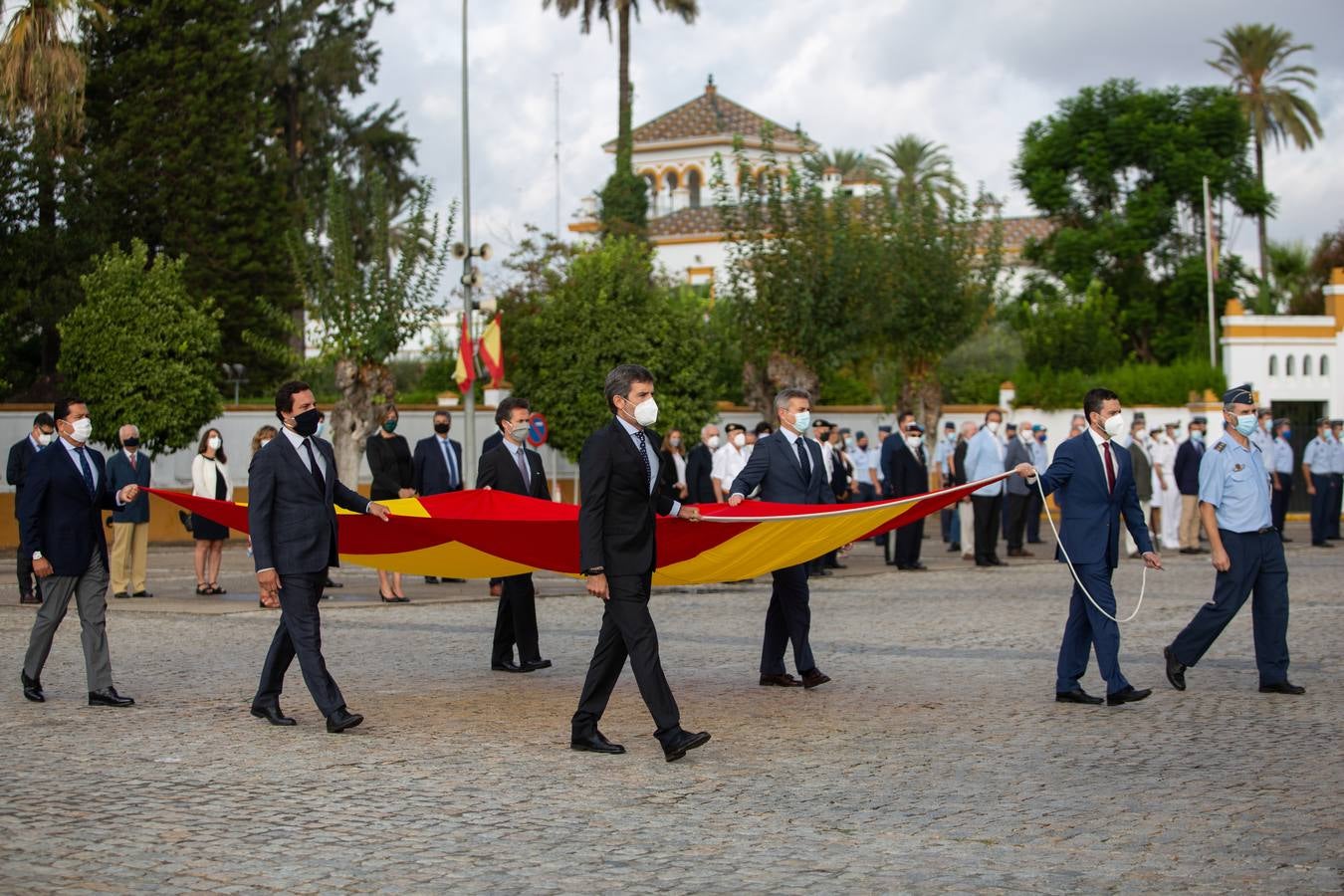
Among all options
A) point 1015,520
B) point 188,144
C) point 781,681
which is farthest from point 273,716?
point 188,144

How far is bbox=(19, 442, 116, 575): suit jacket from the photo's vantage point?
405 inches

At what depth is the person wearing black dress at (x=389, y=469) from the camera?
17.0 metres

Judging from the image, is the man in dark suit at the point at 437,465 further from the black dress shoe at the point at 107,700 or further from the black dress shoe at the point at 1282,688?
the black dress shoe at the point at 1282,688

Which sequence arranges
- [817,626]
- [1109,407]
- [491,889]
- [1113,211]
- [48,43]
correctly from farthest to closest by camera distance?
1. [1113,211]
2. [48,43]
3. [817,626]
4. [1109,407]
5. [491,889]

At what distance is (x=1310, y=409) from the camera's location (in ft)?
131

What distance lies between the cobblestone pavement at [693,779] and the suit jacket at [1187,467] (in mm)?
11912

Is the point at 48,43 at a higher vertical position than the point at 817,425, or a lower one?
higher

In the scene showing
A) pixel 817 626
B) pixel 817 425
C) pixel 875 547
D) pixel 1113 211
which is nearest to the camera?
pixel 817 626

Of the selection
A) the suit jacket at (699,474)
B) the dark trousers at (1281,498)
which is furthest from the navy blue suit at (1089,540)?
the dark trousers at (1281,498)

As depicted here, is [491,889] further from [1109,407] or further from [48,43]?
[48,43]

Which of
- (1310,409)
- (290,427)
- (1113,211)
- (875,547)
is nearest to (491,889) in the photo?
(290,427)

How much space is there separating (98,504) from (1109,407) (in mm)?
6701

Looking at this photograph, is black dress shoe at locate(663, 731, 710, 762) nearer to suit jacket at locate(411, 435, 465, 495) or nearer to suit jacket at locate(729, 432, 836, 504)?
suit jacket at locate(729, 432, 836, 504)

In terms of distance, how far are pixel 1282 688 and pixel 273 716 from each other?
21.2ft
